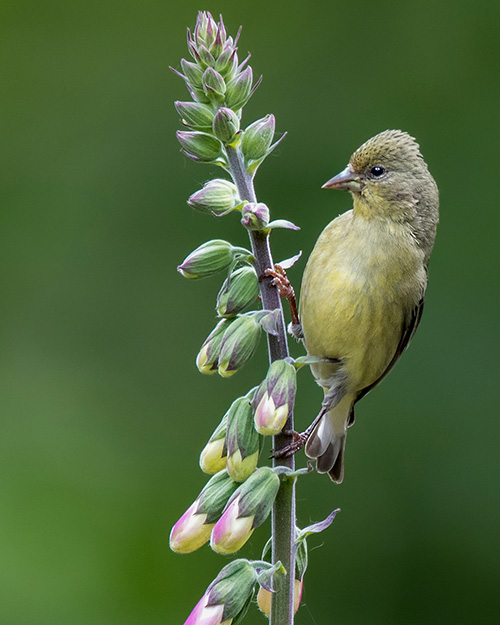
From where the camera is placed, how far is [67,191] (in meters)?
4.64

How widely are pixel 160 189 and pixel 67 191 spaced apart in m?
0.48

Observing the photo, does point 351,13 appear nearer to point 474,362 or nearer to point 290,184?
point 290,184

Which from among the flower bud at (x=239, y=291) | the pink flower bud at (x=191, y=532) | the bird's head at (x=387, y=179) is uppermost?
the bird's head at (x=387, y=179)

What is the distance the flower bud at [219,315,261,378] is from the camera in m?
1.74

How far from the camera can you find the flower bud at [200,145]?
176 centimetres

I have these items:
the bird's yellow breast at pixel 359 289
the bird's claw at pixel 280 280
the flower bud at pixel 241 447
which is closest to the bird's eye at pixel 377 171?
the bird's yellow breast at pixel 359 289

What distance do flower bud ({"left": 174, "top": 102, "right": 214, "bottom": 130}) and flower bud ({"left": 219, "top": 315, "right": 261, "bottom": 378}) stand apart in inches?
15.6

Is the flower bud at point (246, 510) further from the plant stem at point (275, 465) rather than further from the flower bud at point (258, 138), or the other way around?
the flower bud at point (258, 138)

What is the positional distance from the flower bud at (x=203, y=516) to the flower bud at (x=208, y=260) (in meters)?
0.43

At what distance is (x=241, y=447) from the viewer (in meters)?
1.74

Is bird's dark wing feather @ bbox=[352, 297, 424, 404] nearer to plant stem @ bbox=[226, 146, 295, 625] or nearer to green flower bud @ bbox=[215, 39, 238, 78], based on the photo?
plant stem @ bbox=[226, 146, 295, 625]

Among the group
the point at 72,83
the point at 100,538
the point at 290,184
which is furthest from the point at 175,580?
the point at 72,83

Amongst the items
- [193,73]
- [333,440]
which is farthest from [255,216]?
[333,440]

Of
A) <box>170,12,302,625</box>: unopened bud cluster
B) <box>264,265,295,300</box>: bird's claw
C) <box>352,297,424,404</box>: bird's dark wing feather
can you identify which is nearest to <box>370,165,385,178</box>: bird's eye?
<box>352,297,424,404</box>: bird's dark wing feather
